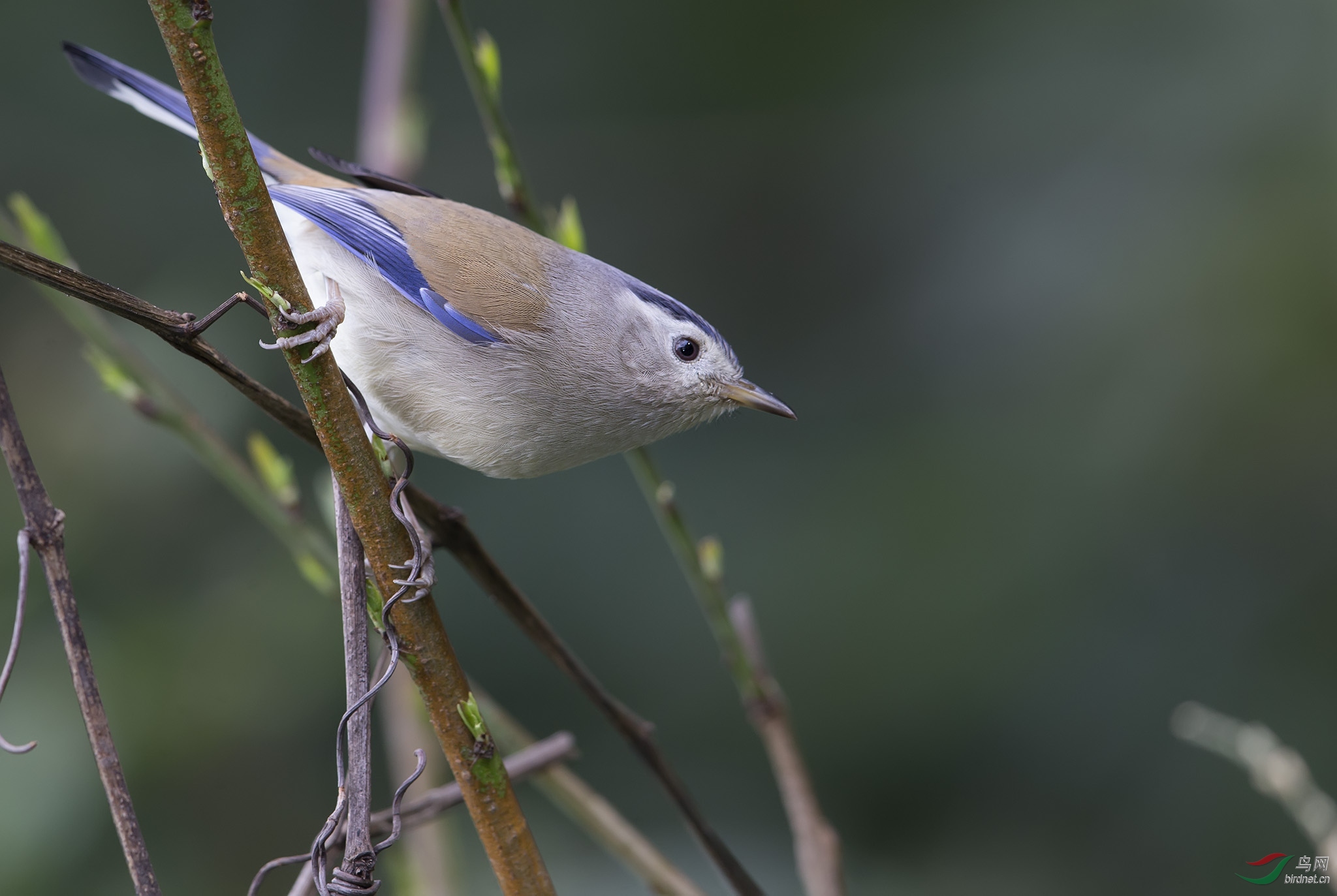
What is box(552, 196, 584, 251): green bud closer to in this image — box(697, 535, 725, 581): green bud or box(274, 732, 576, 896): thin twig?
box(697, 535, 725, 581): green bud

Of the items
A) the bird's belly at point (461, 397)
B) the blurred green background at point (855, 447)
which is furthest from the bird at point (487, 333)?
the blurred green background at point (855, 447)

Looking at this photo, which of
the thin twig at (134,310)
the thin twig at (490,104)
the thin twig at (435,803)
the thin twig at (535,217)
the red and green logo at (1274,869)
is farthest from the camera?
the red and green logo at (1274,869)

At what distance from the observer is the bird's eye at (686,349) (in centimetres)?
215

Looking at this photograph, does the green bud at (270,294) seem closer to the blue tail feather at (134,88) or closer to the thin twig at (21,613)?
the thin twig at (21,613)

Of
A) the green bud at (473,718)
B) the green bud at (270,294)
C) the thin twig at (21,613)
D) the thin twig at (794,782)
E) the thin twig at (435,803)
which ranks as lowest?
the thin twig at (794,782)

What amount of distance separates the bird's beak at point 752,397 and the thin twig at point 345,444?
38.5 inches

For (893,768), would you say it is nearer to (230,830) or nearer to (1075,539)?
(1075,539)

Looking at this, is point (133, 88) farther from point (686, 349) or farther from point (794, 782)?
point (794, 782)

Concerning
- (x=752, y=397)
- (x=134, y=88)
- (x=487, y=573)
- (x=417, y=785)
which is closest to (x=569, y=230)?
(x=752, y=397)

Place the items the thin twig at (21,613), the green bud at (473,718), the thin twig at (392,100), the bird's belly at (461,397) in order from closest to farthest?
the thin twig at (21,613), the green bud at (473,718), the bird's belly at (461,397), the thin twig at (392,100)

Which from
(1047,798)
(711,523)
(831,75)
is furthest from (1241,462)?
(831,75)

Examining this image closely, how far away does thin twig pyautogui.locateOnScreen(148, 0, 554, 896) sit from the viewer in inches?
40.6

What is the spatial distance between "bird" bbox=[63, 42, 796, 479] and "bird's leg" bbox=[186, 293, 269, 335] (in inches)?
29.8

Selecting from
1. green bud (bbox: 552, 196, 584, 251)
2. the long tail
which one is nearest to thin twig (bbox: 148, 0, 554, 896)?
green bud (bbox: 552, 196, 584, 251)
